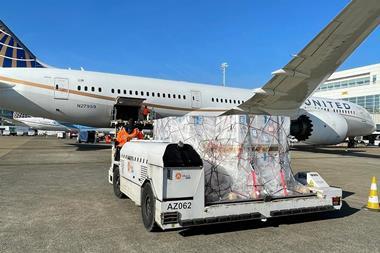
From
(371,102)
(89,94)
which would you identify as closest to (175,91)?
(89,94)

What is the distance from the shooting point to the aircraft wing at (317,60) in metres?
11.5

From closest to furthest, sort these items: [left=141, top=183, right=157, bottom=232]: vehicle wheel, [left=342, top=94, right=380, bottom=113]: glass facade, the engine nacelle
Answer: [left=141, top=183, right=157, bottom=232]: vehicle wheel < the engine nacelle < [left=342, top=94, right=380, bottom=113]: glass facade

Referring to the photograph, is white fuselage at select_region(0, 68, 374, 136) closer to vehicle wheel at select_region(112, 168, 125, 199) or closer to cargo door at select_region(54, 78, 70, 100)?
cargo door at select_region(54, 78, 70, 100)

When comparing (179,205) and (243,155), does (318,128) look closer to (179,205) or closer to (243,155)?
(243,155)

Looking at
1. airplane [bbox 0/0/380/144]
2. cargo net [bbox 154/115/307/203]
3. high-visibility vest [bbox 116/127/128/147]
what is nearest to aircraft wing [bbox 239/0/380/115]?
airplane [bbox 0/0/380/144]

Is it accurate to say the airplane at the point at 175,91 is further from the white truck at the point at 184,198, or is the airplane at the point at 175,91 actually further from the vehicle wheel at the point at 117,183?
the vehicle wheel at the point at 117,183

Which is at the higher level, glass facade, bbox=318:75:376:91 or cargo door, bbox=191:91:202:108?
glass facade, bbox=318:75:376:91

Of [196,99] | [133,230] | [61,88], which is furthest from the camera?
[196,99]

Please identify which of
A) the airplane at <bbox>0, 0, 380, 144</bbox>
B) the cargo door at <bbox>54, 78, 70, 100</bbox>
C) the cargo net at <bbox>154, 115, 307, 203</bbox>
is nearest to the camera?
the cargo net at <bbox>154, 115, 307, 203</bbox>

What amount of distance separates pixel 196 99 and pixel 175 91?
5.14ft

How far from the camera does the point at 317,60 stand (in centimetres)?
1370

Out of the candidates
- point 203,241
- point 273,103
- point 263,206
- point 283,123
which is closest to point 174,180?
point 203,241

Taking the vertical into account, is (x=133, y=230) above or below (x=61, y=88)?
below

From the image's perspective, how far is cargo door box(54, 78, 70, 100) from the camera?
17.9 m
